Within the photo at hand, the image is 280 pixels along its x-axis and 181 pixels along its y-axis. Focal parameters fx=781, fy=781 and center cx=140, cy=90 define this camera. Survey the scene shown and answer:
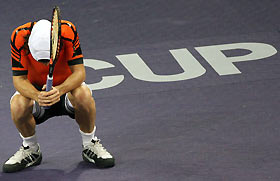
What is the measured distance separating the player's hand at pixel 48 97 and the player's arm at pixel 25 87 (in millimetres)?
194

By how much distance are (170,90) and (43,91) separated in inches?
74.7

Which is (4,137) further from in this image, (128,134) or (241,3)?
(241,3)

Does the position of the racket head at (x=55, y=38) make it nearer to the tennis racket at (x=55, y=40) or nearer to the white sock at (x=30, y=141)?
the tennis racket at (x=55, y=40)

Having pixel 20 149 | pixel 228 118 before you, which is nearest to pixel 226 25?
pixel 228 118

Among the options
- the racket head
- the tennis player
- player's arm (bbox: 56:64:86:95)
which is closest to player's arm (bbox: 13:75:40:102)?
the tennis player

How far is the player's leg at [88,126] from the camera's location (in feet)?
16.7

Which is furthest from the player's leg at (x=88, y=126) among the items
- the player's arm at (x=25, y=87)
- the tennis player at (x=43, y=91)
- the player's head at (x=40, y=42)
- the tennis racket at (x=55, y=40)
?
the tennis racket at (x=55, y=40)

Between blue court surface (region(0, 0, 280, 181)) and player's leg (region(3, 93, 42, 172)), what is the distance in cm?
6

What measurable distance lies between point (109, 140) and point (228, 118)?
3.03 feet

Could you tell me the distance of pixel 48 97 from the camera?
4723 mm

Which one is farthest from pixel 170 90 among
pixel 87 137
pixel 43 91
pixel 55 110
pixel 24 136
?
pixel 43 91

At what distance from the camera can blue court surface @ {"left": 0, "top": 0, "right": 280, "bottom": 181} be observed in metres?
5.23

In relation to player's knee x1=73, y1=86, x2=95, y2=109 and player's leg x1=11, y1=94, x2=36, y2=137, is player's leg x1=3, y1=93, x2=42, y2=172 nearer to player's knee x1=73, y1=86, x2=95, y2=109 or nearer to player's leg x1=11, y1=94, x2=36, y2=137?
player's leg x1=11, y1=94, x2=36, y2=137

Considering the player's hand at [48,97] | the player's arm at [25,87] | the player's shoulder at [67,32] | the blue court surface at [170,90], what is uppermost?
the player's shoulder at [67,32]
